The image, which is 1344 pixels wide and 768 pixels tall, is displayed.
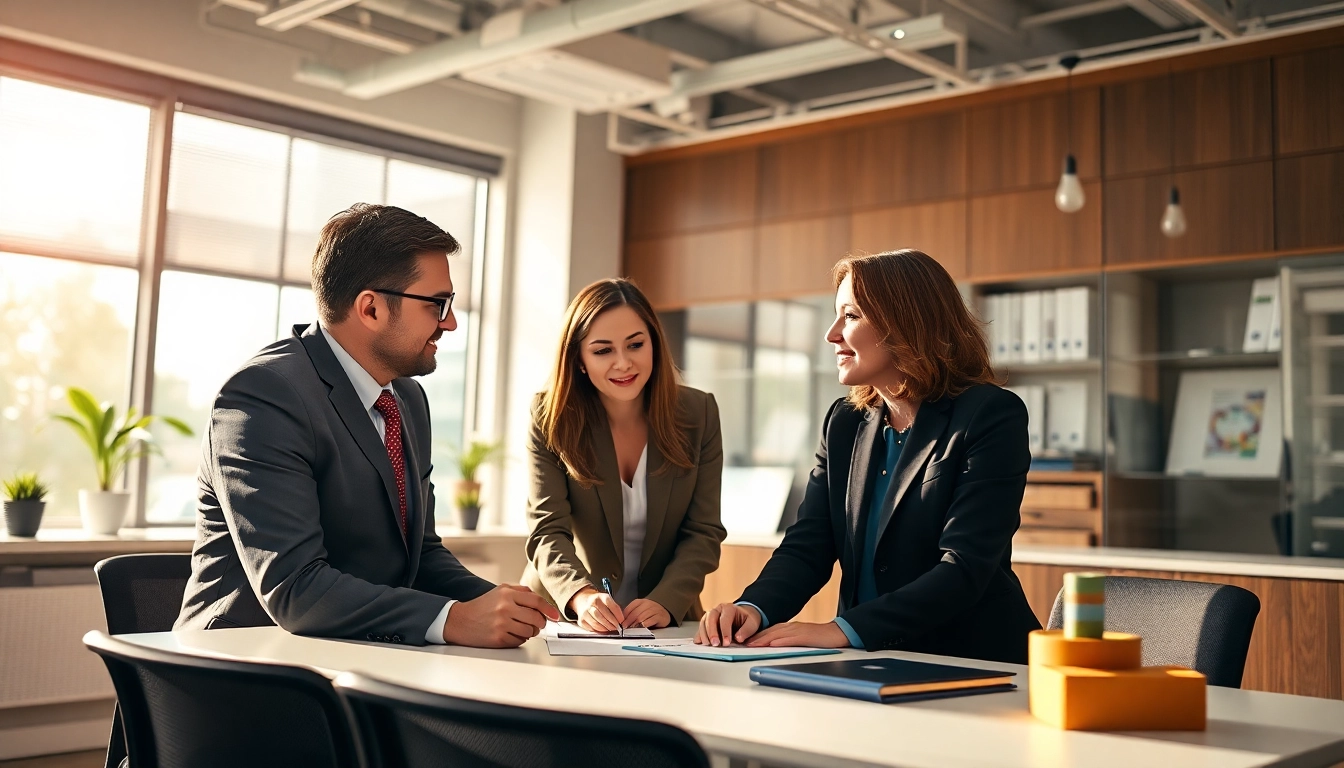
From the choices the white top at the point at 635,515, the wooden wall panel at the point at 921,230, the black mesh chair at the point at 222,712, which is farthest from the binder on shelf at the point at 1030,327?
the black mesh chair at the point at 222,712

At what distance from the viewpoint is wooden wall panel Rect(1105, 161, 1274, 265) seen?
4.73 metres

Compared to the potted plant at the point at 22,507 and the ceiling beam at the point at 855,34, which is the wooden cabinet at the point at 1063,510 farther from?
the potted plant at the point at 22,507

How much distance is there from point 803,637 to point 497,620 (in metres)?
0.50

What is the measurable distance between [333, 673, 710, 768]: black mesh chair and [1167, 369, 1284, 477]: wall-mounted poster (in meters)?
4.42

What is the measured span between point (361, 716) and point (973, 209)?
16.0 ft

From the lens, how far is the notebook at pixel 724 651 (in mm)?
1764

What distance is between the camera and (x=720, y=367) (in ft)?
20.9

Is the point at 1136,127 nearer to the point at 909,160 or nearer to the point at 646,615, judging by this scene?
the point at 909,160

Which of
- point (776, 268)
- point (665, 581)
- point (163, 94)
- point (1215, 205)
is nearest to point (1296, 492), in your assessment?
point (1215, 205)

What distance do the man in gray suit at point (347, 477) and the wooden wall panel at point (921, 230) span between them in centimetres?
359

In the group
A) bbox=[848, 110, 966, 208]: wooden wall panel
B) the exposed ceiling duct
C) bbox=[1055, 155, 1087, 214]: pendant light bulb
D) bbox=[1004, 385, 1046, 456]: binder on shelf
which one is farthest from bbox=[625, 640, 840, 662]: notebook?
bbox=[848, 110, 966, 208]: wooden wall panel

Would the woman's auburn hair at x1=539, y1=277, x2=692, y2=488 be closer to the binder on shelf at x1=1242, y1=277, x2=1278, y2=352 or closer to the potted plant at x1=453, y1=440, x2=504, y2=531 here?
the binder on shelf at x1=1242, y1=277, x2=1278, y2=352

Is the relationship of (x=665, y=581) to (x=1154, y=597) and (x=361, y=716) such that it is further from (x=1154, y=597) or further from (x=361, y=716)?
(x=361, y=716)

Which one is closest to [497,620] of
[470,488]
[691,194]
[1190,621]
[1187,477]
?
[1190,621]
